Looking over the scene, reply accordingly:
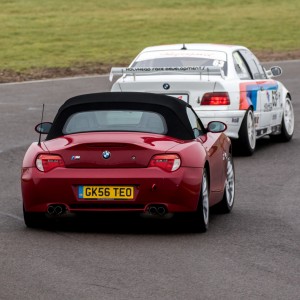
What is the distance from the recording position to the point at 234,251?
10.4 metres

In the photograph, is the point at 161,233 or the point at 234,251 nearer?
the point at 234,251

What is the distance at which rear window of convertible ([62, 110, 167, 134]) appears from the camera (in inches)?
456

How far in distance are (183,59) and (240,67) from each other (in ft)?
2.93

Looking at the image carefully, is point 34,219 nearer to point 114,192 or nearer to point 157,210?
point 114,192

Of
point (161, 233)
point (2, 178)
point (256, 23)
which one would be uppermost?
point (161, 233)

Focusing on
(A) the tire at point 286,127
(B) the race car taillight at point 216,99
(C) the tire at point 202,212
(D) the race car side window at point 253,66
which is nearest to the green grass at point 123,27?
(A) the tire at point 286,127

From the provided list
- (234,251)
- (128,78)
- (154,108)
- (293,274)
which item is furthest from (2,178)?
(293,274)

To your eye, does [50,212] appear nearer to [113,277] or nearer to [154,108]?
[154,108]

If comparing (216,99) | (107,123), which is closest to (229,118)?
(216,99)

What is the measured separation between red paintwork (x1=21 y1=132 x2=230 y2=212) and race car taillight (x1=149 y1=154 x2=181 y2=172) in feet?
0.11

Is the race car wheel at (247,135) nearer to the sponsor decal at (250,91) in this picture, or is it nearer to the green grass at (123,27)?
the sponsor decal at (250,91)

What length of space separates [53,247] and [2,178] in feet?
17.1

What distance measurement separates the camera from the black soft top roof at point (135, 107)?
11633mm

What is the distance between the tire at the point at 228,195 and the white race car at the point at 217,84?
4.23 meters
